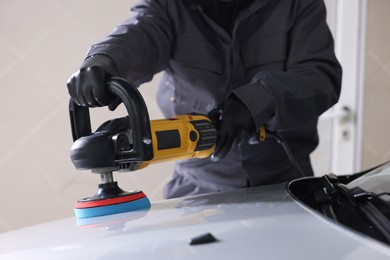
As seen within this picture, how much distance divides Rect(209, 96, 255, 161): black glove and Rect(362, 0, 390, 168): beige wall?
1342mm

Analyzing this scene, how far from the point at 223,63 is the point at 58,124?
2.06ft

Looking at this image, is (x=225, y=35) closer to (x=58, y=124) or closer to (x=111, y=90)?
(x=111, y=90)

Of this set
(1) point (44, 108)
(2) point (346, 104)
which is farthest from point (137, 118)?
(2) point (346, 104)

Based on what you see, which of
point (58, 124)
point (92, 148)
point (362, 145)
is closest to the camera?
point (92, 148)

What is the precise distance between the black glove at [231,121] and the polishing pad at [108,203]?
0.17m

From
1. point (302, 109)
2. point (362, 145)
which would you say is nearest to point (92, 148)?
point (302, 109)

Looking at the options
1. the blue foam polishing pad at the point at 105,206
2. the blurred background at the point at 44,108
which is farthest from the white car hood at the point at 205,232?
the blurred background at the point at 44,108

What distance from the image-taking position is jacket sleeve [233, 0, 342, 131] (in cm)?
73

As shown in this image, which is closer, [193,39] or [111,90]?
[111,90]

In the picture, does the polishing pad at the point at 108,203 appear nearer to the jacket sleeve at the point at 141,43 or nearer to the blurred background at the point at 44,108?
the jacket sleeve at the point at 141,43

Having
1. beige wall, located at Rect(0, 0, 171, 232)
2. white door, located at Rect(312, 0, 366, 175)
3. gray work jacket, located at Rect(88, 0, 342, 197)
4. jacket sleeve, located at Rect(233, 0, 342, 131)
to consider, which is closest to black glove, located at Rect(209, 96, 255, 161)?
jacket sleeve, located at Rect(233, 0, 342, 131)

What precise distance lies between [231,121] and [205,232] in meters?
0.29

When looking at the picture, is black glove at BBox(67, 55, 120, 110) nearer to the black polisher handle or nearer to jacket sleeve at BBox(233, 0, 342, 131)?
the black polisher handle

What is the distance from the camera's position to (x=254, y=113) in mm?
721
